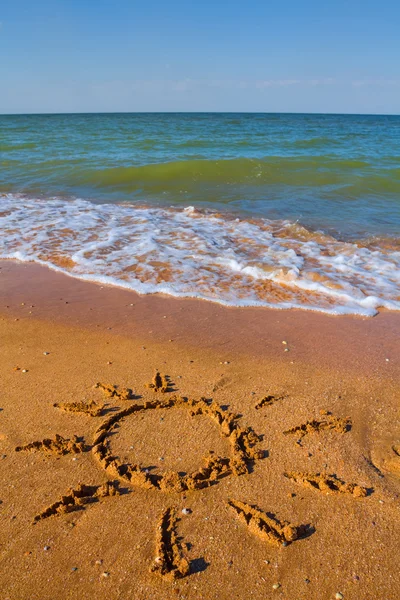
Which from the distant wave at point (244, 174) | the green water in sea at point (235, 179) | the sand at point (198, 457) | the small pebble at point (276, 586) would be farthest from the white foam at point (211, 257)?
the distant wave at point (244, 174)

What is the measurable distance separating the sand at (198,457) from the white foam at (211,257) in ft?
1.79

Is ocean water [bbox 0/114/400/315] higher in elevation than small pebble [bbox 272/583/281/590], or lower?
higher

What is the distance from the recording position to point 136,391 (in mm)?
2666

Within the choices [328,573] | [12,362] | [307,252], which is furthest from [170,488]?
[307,252]

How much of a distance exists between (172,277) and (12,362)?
6.36ft

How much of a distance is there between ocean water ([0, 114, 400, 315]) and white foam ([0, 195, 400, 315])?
2 cm

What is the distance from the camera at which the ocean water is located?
432 centimetres

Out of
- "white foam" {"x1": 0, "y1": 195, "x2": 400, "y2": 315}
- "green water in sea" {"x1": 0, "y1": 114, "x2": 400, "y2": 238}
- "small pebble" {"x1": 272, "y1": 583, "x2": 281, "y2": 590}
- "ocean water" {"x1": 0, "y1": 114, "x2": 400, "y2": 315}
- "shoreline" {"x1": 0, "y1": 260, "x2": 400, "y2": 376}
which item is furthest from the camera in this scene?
"green water in sea" {"x1": 0, "y1": 114, "x2": 400, "y2": 238}

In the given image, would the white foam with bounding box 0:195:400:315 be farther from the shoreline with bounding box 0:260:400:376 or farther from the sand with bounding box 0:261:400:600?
the sand with bounding box 0:261:400:600

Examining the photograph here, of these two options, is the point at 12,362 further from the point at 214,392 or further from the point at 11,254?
the point at 11,254

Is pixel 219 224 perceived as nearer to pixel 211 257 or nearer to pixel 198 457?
pixel 211 257

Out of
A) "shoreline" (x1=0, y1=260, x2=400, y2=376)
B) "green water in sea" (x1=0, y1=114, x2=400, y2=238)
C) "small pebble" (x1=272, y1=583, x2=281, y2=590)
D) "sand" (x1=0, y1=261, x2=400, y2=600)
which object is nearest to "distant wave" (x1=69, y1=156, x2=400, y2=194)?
"green water in sea" (x1=0, y1=114, x2=400, y2=238)

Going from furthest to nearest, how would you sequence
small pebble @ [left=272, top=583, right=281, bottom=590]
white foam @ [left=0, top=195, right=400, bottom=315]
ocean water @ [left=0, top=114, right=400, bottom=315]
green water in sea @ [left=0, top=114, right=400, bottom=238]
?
green water in sea @ [left=0, top=114, right=400, bottom=238] < ocean water @ [left=0, top=114, right=400, bottom=315] < white foam @ [left=0, top=195, right=400, bottom=315] < small pebble @ [left=272, top=583, right=281, bottom=590]

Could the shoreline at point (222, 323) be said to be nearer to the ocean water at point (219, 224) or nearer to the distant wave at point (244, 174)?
the ocean water at point (219, 224)
